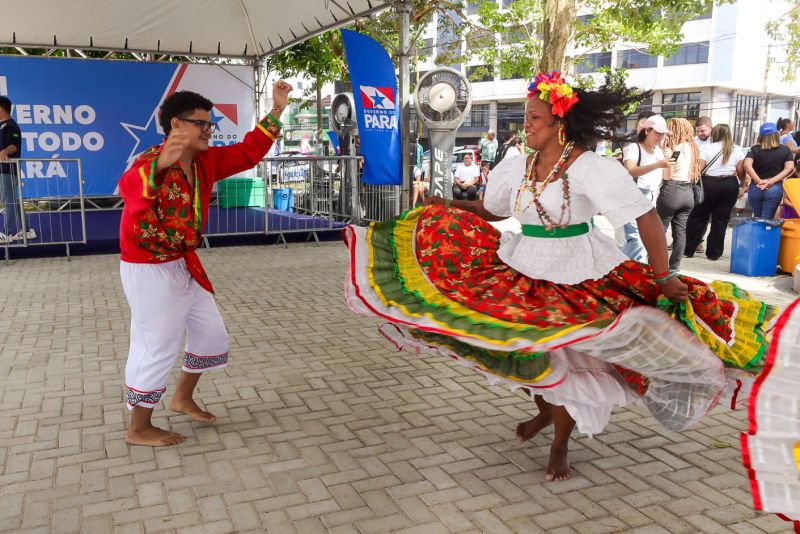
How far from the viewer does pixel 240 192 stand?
1422cm

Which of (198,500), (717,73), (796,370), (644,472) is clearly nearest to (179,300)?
(198,500)

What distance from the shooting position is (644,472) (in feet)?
11.5

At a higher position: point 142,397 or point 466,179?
point 466,179

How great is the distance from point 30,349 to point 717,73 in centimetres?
4115

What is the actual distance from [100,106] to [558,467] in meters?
12.6

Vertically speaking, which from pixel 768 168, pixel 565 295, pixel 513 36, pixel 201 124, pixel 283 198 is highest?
pixel 513 36

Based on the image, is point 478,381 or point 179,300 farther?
point 478,381

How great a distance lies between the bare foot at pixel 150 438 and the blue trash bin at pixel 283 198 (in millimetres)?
11143

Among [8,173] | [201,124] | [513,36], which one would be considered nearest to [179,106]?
[201,124]

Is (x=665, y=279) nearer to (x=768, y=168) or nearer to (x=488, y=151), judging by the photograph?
(x=768, y=168)

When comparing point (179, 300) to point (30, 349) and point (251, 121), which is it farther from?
point (251, 121)

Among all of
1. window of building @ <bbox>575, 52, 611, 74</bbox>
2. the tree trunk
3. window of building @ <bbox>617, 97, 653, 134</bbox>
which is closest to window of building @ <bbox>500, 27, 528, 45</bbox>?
window of building @ <bbox>617, 97, 653, 134</bbox>

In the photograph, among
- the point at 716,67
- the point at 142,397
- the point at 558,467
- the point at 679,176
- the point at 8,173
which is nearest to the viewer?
the point at 558,467

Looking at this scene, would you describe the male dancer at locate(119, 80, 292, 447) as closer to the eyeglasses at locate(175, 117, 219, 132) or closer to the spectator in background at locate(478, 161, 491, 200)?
the eyeglasses at locate(175, 117, 219, 132)
